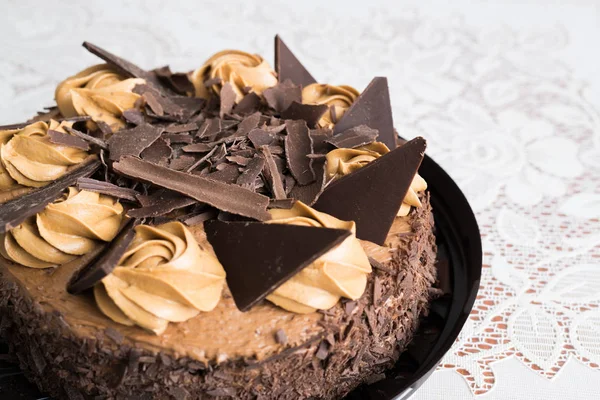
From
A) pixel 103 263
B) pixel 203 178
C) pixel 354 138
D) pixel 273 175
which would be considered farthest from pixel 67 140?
Answer: pixel 354 138

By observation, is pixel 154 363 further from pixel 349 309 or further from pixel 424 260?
pixel 424 260

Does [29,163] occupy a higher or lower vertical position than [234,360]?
higher

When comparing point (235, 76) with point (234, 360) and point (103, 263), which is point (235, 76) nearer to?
point (103, 263)

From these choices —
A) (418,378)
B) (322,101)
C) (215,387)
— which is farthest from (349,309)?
(322,101)

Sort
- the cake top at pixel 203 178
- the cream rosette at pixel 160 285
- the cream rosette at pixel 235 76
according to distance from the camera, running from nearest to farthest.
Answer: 1. the cream rosette at pixel 160 285
2. the cake top at pixel 203 178
3. the cream rosette at pixel 235 76

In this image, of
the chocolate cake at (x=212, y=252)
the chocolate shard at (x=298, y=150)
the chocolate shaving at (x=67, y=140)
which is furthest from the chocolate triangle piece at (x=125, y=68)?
the chocolate shard at (x=298, y=150)

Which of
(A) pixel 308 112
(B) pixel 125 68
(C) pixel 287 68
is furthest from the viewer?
(C) pixel 287 68

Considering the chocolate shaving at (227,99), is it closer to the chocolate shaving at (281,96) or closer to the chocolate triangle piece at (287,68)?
the chocolate shaving at (281,96)
